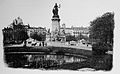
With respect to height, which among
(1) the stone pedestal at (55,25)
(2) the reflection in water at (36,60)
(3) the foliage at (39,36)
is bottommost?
(2) the reflection in water at (36,60)

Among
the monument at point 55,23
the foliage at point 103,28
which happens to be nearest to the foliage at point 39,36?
the monument at point 55,23

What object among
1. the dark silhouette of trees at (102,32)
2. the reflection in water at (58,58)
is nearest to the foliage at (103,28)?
the dark silhouette of trees at (102,32)

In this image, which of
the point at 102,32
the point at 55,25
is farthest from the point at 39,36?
the point at 102,32

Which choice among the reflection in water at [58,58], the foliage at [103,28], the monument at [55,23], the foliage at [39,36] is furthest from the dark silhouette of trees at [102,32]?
the foliage at [39,36]

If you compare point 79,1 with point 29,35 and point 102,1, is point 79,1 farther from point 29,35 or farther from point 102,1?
point 29,35

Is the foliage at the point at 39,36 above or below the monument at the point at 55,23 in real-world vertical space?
below

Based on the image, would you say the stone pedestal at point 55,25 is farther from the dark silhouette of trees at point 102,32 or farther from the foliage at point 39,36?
the dark silhouette of trees at point 102,32

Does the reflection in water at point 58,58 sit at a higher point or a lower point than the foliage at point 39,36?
lower

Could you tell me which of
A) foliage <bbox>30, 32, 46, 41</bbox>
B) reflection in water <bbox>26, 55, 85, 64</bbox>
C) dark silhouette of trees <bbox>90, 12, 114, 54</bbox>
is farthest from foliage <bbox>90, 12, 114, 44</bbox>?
foliage <bbox>30, 32, 46, 41</bbox>

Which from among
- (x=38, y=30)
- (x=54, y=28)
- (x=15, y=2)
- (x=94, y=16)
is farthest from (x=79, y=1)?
(x=15, y=2)

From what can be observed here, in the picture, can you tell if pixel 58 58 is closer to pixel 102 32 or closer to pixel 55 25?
pixel 55 25

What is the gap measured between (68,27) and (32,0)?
0.41 meters

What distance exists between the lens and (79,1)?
6.05 ft

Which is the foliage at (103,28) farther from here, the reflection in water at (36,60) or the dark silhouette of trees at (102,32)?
the reflection in water at (36,60)
